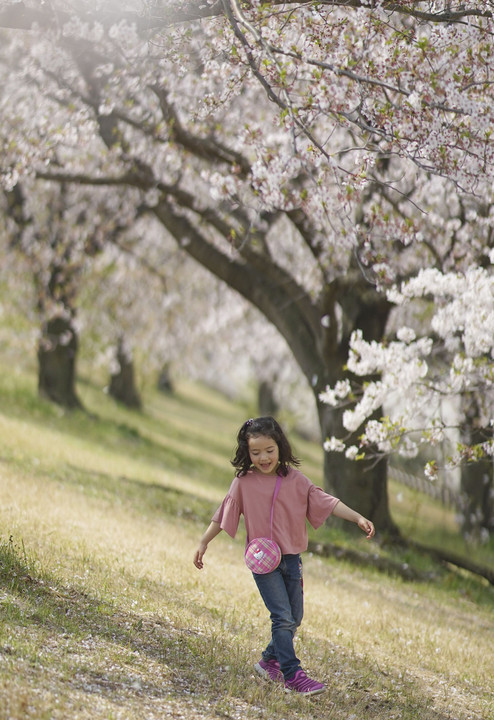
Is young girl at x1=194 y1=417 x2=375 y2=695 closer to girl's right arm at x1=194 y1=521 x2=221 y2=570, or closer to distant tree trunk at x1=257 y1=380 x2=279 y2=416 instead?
girl's right arm at x1=194 y1=521 x2=221 y2=570

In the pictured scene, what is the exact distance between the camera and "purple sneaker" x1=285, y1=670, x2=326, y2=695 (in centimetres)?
515

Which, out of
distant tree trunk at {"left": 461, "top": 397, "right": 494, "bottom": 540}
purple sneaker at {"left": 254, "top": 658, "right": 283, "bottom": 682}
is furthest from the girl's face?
distant tree trunk at {"left": 461, "top": 397, "right": 494, "bottom": 540}

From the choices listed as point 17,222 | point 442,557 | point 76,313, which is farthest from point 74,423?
point 442,557

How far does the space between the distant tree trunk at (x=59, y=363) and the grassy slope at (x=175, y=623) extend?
5.88 m

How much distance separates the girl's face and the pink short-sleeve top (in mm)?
134

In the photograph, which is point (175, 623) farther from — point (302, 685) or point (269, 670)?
point (302, 685)

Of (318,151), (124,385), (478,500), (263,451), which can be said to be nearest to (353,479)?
(478,500)

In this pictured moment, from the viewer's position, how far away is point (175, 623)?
19.8 ft

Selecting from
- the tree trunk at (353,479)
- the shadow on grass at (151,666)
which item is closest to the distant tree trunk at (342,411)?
the tree trunk at (353,479)

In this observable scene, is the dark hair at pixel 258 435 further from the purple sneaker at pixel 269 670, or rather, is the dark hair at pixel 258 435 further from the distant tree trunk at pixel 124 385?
the distant tree trunk at pixel 124 385

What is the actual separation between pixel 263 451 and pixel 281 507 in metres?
0.36

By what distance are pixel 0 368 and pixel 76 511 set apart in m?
13.2

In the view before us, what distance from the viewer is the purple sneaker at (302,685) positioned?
16.9ft

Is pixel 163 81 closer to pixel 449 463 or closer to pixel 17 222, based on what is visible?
pixel 449 463
